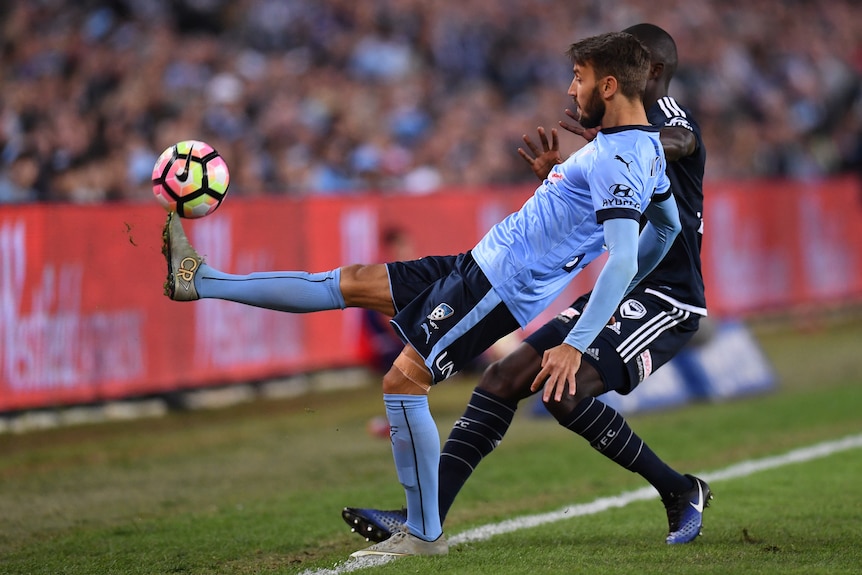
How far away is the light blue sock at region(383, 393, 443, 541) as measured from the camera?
17.6 feet

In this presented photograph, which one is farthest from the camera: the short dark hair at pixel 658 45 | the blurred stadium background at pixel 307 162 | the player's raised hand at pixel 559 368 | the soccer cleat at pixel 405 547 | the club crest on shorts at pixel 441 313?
the blurred stadium background at pixel 307 162

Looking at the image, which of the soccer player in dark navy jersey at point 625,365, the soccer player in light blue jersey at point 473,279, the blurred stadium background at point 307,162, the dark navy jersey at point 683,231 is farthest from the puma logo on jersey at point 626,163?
the blurred stadium background at point 307,162

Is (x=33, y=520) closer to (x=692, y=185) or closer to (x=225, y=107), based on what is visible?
(x=692, y=185)

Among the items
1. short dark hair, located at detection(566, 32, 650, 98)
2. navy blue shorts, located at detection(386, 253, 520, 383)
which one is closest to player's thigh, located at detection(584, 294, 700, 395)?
navy blue shorts, located at detection(386, 253, 520, 383)

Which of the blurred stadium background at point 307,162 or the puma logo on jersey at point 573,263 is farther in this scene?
the blurred stadium background at point 307,162

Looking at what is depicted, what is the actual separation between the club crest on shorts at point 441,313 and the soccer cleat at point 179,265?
1.00 meters

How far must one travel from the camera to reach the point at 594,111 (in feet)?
17.3

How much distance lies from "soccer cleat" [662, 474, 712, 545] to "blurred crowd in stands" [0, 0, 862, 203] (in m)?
6.49

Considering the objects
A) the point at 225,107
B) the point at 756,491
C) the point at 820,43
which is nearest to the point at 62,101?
the point at 225,107

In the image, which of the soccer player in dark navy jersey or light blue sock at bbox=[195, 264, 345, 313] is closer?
light blue sock at bbox=[195, 264, 345, 313]

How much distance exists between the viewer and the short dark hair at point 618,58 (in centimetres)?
517

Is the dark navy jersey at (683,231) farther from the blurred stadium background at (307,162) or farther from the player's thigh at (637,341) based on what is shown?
the blurred stadium background at (307,162)

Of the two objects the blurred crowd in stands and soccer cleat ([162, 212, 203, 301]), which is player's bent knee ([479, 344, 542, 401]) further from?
the blurred crowd in stands

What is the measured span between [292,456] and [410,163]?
22.4 feet
